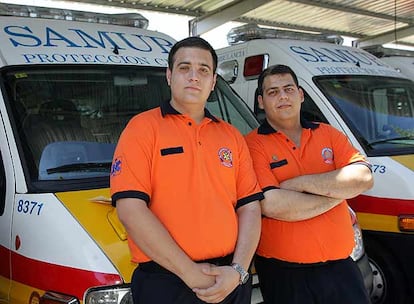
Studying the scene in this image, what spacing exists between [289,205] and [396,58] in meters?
5.24

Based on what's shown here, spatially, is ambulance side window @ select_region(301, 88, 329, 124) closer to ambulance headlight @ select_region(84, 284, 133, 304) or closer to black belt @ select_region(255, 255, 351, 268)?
black belt @ select_region(255, 255, 351, 268)

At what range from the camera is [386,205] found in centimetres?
396

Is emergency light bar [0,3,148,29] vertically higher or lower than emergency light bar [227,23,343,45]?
lower

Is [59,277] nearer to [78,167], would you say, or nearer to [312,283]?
[78,167]

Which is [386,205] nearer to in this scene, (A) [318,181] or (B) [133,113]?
(A) [318,181]

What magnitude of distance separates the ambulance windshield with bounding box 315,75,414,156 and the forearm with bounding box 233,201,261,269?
7.26ft

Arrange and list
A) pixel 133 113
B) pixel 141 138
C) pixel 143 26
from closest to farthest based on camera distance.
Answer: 1. pixel 141 138
2. pixel 133 113
3. pixel 143 26

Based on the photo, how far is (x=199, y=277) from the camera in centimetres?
197

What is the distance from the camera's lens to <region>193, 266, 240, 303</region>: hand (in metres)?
1.98

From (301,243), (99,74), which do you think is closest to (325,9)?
(99,74)

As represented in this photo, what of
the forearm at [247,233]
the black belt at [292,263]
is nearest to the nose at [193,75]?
the forearm at [247,233]

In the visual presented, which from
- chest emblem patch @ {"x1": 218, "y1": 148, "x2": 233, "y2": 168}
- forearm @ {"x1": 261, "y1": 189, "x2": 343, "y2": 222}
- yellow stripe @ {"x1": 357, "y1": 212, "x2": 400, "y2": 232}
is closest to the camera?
chest emblem patch @ {"x1": 218, "y1": 148, "x2": 233, "y2": 168}

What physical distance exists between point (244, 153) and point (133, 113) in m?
1.27

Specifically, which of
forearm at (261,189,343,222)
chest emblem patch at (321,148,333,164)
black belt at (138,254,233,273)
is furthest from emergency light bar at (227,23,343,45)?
black belt at (138,254,233,273)
